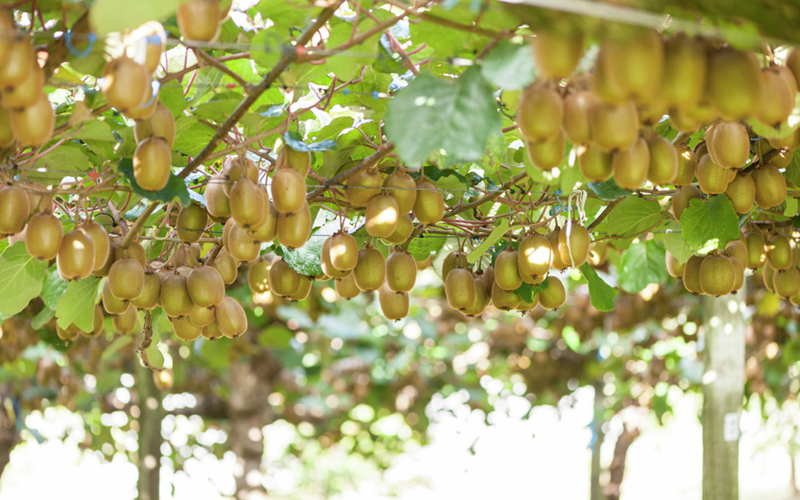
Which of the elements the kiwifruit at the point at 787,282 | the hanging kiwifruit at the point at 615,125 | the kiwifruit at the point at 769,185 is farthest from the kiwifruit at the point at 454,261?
the hanging kiwifruit at the point at 615,125

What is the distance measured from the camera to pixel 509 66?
2.81ft

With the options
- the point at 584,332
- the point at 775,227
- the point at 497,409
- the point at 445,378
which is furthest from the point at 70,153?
the point at 497,409

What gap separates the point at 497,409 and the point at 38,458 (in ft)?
24.7

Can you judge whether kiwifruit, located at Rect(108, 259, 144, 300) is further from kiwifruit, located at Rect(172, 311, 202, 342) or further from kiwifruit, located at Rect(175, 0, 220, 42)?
kiwifruit, located at Rect(175, 0, 220, 42)

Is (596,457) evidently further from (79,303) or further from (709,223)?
(79,303)

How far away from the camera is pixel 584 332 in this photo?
196 inches

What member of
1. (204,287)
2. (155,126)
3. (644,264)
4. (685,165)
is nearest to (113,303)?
(204,287)

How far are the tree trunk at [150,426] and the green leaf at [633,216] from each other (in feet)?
10.6

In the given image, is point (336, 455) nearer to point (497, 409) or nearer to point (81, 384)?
point (497, 409)

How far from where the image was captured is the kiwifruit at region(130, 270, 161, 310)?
1406 mm

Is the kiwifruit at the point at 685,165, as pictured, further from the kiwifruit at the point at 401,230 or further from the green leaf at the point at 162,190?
the green leaf at the point at 162,190

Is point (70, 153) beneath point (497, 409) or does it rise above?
above

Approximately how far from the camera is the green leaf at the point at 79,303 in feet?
5.35

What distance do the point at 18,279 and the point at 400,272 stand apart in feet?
2.99
